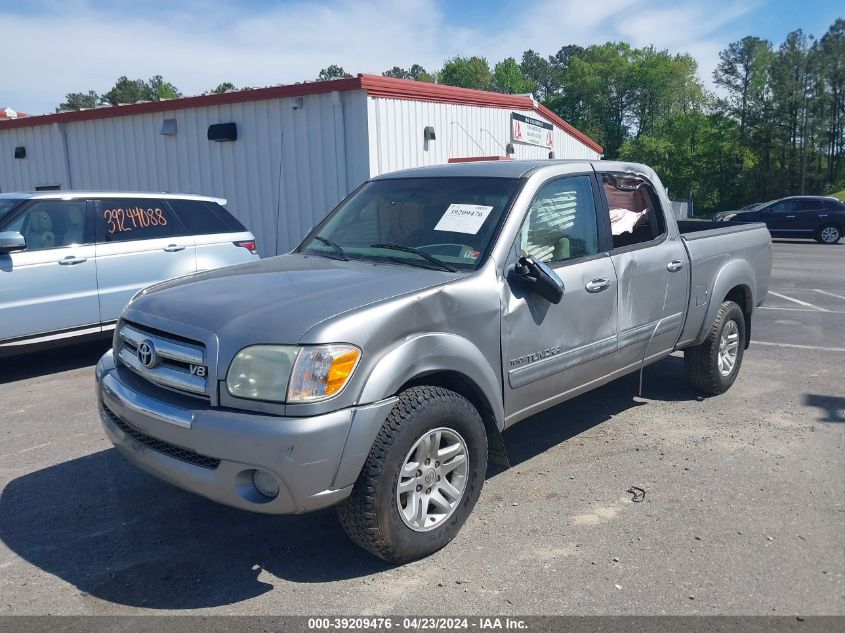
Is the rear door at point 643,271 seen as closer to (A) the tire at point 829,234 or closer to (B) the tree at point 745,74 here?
(A) the tire at point 829,234

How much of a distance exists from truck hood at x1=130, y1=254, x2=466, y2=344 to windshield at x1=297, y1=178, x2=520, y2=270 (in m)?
0.19

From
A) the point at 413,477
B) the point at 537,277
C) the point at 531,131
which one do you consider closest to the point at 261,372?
the point at 413,477

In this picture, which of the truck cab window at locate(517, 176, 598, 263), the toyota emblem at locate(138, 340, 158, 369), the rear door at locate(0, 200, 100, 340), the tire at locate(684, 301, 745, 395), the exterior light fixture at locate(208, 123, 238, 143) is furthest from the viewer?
the exterior light fixture at locate(208, 123, 238, 143)

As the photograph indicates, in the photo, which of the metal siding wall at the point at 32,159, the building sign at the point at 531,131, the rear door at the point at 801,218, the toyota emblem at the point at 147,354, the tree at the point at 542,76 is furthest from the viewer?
the tree at the point at 542,76

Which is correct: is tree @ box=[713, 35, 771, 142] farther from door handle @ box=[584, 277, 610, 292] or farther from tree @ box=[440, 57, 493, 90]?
door handle @ box=[584, 277, 610, 292]

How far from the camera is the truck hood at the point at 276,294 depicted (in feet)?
10.5

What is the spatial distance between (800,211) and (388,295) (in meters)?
24.7

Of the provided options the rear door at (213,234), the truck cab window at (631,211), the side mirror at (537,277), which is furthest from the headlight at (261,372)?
the rear door at (213,234)

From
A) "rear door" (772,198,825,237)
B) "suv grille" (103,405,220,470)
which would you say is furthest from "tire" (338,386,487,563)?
"rear door" (772,198,825,237)

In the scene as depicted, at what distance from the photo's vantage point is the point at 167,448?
11.1ft

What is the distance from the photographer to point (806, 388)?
6.48 meters

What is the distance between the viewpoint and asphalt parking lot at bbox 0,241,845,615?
10.6ft

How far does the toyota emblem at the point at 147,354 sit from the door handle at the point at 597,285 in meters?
2.45

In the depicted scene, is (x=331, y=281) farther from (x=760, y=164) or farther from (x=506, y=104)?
(x=760, y=164)
